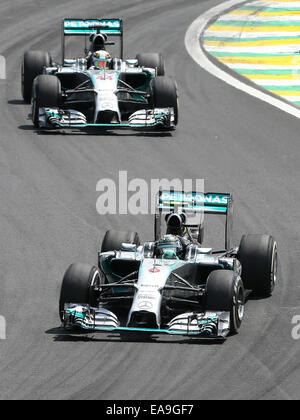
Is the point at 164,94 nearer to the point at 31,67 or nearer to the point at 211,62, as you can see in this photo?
the point at 31,67

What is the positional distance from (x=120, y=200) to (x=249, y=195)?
7.98 ft

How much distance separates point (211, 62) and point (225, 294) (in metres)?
17.8

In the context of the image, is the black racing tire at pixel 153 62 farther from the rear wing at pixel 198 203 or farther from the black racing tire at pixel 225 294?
the black racing tire at pixel 225 294

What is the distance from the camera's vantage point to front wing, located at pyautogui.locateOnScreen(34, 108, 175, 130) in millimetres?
27750

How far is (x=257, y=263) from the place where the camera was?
18938 mm

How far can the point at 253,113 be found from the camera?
99.6 feet

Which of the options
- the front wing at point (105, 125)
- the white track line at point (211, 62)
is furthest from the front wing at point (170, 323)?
the white track line at point (211, 62)

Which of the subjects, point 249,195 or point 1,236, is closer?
point 1,236

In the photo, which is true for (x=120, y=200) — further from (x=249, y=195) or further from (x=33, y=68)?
(x=33, y=68)

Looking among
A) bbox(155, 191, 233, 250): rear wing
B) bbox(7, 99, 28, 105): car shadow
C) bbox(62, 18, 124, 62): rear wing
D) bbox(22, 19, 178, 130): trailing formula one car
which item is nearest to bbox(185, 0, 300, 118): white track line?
bbox(22, 19, 178, 130): trailing formula one car

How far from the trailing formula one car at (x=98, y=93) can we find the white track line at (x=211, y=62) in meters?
2.89

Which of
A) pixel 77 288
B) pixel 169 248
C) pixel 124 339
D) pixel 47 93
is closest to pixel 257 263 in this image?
pixel 169 248
